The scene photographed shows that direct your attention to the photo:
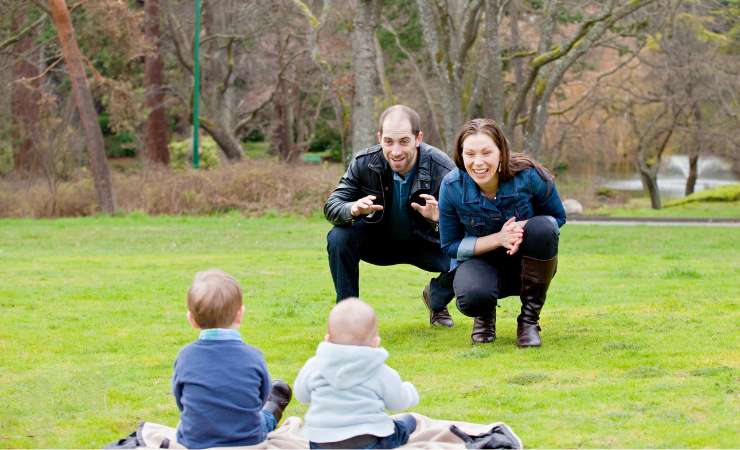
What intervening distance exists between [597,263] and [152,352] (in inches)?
289

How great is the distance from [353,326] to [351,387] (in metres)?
0.23

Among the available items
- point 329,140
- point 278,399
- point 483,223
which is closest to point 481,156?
point 483,223

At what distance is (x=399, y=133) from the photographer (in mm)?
6711

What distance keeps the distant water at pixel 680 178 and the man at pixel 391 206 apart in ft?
119

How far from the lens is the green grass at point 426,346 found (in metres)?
4.89

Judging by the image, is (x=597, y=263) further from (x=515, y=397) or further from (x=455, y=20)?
(x=455, y=20)

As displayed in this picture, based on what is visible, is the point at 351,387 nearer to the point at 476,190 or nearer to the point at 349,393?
the point at 349,393

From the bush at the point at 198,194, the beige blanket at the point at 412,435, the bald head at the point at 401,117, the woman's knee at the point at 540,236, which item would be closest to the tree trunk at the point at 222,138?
the bush at the point at 198,194

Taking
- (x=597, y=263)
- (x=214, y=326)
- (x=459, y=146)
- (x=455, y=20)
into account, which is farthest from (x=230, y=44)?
(x=214, y=326)

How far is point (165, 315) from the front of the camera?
27.9 feet

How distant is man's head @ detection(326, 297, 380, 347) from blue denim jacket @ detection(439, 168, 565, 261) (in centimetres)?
255

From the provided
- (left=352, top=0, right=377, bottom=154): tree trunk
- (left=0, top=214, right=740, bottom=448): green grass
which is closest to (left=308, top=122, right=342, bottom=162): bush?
(left=352, top=0, right=377, bottom=154): tree trunk

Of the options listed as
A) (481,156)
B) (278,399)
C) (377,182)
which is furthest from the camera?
(377,182)

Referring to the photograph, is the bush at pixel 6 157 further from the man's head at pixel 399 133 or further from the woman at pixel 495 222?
the woman at pixel 495 222
